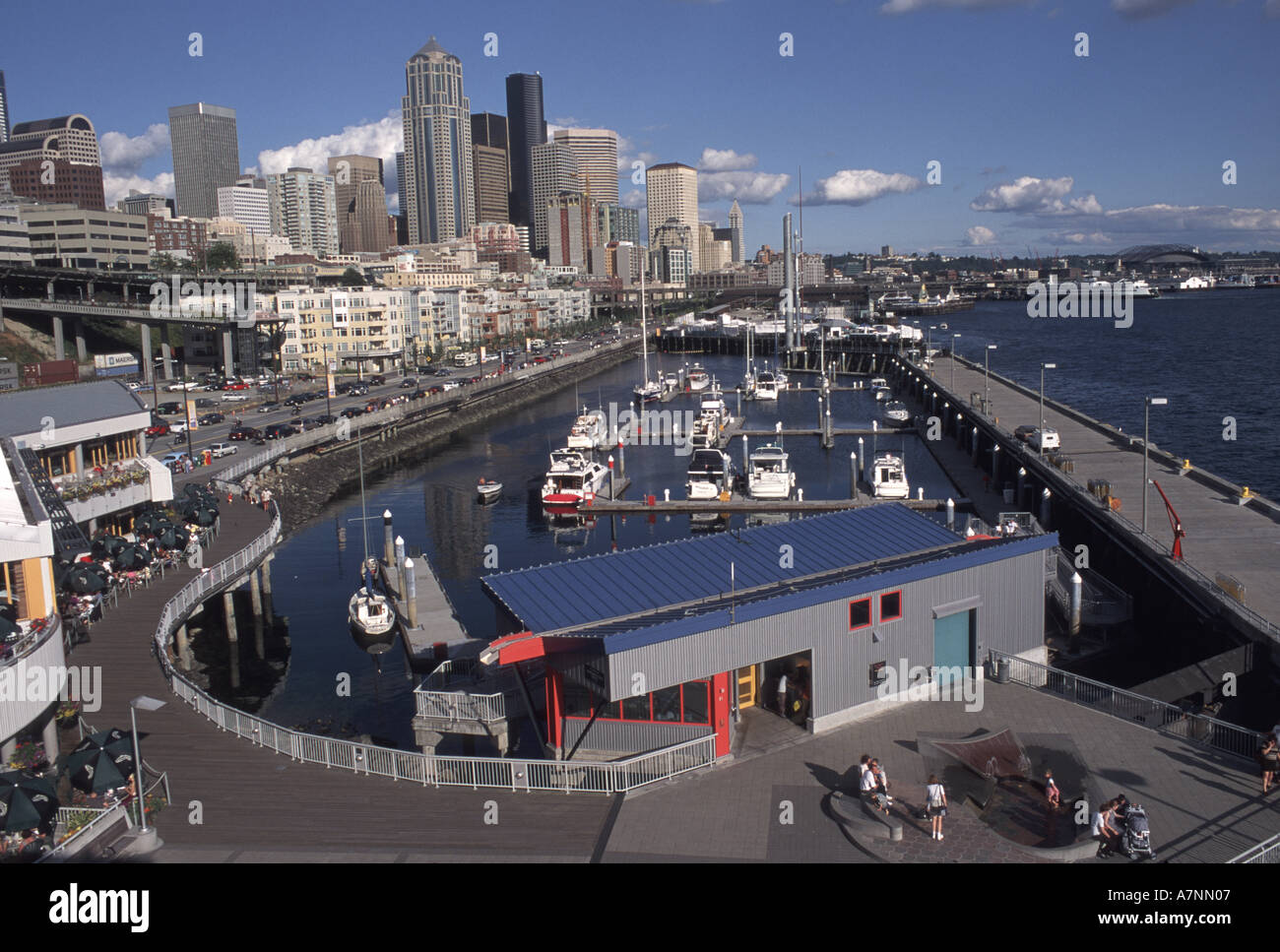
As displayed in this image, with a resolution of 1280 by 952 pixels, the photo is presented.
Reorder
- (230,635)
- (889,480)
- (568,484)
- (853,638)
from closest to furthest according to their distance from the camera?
(853,638) < (230,635) < (889,480) < (568,484)

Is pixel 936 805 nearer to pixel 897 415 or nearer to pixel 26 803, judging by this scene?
pixel 26 803

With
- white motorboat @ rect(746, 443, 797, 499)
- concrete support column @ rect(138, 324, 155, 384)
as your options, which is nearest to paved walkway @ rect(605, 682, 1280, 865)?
white motorboat @ rect(746, 443, 797, 499)

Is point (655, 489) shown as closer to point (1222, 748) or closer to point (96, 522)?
Answer: point (96, 522)

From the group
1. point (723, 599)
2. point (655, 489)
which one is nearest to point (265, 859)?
point (723, 599)

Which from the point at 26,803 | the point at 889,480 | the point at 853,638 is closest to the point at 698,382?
the point at 889,480

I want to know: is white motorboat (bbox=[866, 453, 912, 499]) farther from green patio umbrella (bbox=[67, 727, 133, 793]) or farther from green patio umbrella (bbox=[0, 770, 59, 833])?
green patio umbrella (bbox=[0, 770, 59, 833])

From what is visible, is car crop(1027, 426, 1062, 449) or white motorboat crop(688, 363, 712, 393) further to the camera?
white motorboat crop(688, 363, 712, 393)

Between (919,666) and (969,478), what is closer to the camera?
(919,666)
